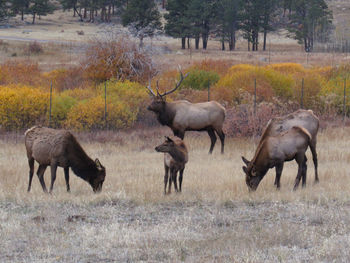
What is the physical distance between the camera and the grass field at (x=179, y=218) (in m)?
8.33

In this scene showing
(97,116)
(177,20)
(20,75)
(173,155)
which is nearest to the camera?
(173,155)

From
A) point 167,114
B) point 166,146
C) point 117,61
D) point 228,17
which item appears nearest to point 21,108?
point 167,114

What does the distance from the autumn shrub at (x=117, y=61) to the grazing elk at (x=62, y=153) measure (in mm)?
17279

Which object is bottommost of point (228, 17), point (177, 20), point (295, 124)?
point (295, 124)

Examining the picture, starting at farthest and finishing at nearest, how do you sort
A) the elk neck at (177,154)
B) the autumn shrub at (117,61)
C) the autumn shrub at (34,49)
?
the autumn shrub at (34,49) < the autumn shrub at (117,61) < the elk neck at (177,154)

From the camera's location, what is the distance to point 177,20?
245ft

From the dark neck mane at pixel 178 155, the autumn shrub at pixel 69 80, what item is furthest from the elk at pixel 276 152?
the autumn shrub at pixel 69 80

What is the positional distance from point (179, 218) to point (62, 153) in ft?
10.3

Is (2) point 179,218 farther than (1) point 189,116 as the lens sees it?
No

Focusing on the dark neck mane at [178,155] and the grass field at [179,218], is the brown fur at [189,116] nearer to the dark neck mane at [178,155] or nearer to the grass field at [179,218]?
the grass field at [179,218]

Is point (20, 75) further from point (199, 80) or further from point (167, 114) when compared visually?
point (167, 114)

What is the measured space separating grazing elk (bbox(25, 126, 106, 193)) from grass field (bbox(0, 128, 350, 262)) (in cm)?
40

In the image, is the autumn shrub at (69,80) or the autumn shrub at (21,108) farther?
the autumn shrub at (69,80)

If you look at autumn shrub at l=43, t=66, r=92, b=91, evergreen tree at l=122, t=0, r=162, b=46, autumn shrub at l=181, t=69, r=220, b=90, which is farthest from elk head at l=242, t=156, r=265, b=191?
evergreen tree at l=122, t=0, r=162, b=46
